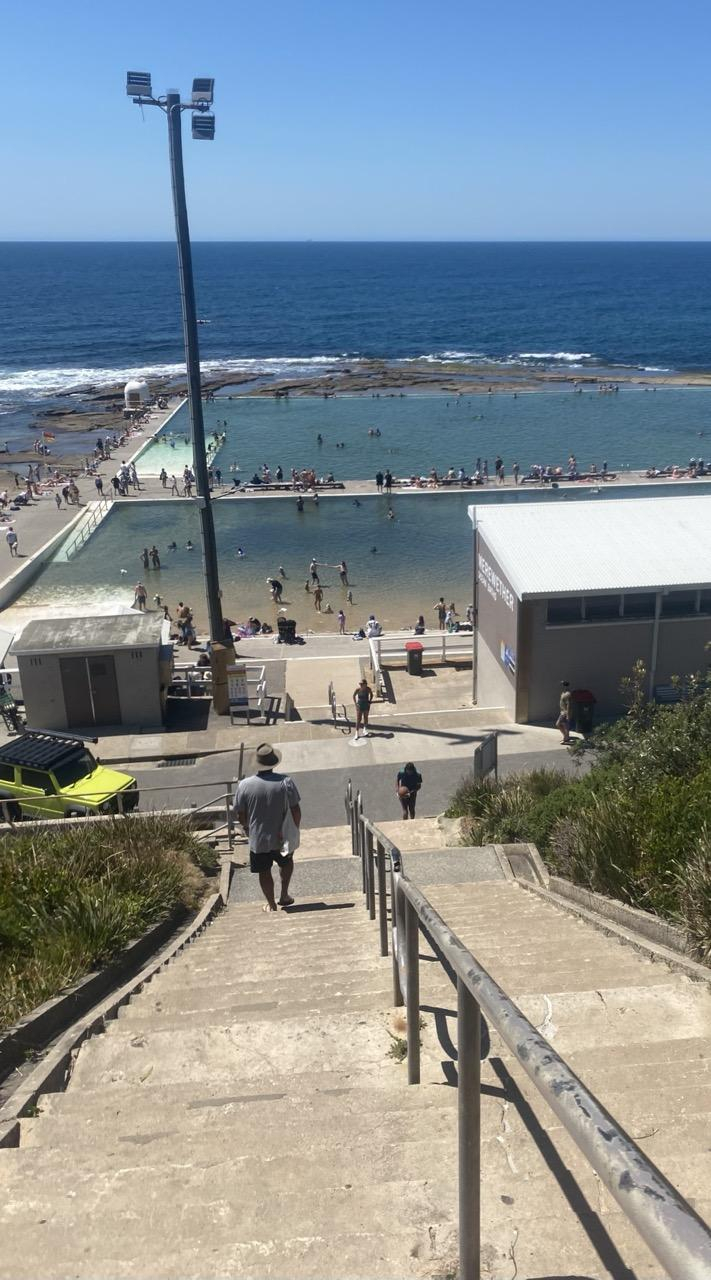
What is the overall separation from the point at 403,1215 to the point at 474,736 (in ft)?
50.1

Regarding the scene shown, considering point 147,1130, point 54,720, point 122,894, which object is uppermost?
point 147,1130

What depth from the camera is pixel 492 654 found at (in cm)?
1994

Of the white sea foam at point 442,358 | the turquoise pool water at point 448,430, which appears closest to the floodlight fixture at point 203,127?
the turquoise pool water at point 448,430

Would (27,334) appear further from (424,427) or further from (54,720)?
(54,720)

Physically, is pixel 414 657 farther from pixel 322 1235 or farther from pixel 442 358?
pixel 442 358

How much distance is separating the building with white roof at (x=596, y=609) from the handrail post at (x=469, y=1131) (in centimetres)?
1513

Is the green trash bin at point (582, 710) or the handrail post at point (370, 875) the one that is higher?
the handrail post at point (370, 875)

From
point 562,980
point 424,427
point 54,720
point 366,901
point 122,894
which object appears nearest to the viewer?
point 562,980

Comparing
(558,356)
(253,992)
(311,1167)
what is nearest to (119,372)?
(558,356)

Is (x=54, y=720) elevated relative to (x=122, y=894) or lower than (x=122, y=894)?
lower

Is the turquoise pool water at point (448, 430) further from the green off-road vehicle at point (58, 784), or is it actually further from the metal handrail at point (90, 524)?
the green off-road vehicle at point (58, 784)

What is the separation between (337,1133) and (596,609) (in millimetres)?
15439

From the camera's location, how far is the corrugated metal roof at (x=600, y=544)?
17688 mm

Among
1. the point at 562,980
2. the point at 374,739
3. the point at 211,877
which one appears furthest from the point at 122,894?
the point at 374,739
